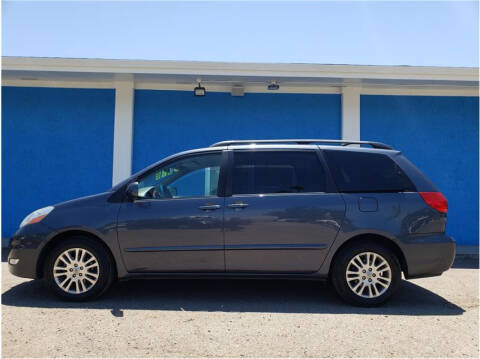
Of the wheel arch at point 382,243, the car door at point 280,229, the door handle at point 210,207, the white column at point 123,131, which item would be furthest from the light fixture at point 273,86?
the wheel arch at point 382,243

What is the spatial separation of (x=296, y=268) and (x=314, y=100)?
16.6 feet

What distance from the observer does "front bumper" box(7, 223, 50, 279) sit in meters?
4.45

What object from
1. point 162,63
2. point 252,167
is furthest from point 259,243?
point 162,63

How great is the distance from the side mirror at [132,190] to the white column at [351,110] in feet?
17.5

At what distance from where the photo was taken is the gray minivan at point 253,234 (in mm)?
4383

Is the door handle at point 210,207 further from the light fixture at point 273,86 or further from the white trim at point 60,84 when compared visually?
the white trim at point 60,84

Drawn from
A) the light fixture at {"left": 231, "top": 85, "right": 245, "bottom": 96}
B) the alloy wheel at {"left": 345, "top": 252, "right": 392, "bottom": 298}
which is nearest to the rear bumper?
the alloy wheel at {"left": 345, "top": 252, "right": 392, "bottom": 298}

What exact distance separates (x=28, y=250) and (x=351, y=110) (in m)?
6.60

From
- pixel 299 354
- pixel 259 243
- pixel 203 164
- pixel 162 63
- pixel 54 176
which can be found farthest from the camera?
pixel 54 176

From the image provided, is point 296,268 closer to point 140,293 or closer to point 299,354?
point 299,354

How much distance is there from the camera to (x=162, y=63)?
24.1ft

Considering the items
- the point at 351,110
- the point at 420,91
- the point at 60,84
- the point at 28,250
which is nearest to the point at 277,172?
the point at 28,250

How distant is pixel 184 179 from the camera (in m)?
4.65

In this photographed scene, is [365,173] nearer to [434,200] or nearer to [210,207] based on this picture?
[434,200]
